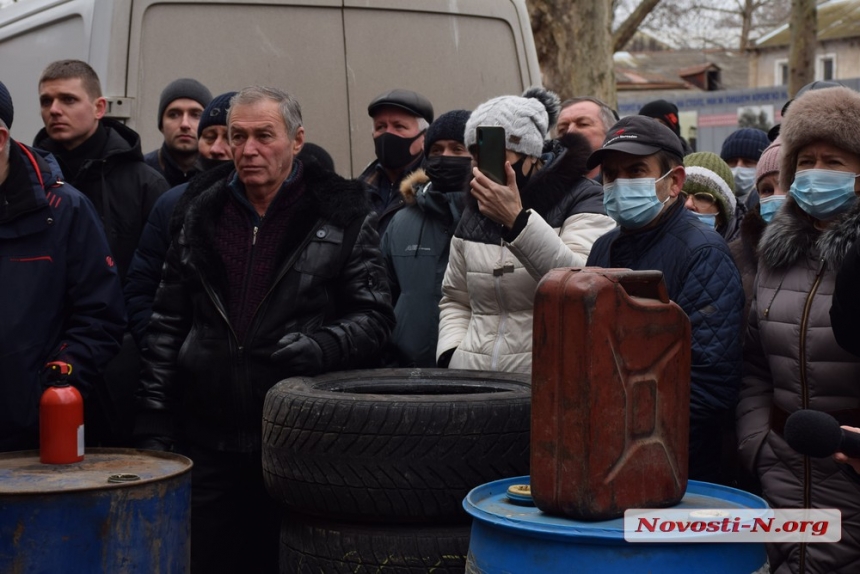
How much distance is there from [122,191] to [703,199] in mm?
2573

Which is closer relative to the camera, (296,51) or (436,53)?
(296,51)

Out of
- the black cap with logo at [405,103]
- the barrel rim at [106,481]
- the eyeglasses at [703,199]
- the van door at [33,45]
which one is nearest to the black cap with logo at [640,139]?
the eyeglasses at [703,199]

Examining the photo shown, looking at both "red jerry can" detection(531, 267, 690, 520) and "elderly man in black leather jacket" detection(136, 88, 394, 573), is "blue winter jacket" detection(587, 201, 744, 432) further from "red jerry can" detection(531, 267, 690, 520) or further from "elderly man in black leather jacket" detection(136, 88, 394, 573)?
"elderly man in black leather jacket" detection(136, 88, 394, 573)

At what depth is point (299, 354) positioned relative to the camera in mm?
4527

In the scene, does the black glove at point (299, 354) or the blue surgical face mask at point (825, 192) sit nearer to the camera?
the blue surgical face mask at point (825, 192)

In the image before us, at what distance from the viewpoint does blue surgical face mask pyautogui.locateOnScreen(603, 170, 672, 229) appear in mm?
4203

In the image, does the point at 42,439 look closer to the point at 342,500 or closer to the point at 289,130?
the point at 342,500

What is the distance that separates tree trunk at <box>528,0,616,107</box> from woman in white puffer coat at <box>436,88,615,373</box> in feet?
32.6

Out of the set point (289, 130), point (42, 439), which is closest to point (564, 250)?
point (289, 130)

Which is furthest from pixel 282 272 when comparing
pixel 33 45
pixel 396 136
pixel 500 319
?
pixel 33 45

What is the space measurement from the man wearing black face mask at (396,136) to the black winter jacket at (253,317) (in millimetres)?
1315

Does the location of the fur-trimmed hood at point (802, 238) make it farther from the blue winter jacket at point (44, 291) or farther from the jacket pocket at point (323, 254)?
the blue winter jacket at point (44, 291)

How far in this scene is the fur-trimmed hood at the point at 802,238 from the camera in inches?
146

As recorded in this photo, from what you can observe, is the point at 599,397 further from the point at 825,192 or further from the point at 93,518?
the point at 93,518
